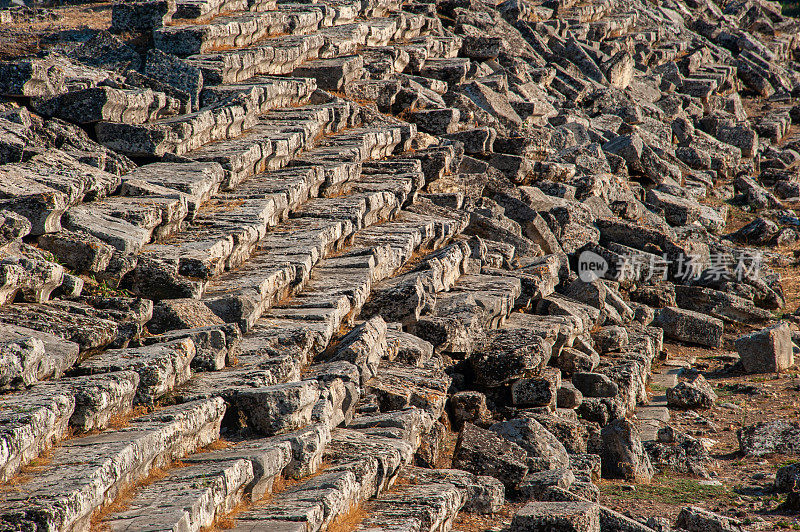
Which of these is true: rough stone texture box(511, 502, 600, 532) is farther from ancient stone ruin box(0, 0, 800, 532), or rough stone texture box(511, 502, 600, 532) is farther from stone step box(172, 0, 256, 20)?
stone step box(172, 0, 256, 20)

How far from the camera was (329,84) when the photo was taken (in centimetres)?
1444

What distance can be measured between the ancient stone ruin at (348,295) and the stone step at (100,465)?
0.02 m

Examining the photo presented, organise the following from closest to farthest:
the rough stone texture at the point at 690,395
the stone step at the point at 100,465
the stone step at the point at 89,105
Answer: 1. the stone step at the point at 100,465
2. the stone step at the point at 89,105
3. the rough stone texture at the point at 690,395

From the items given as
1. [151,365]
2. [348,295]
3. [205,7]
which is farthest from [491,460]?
[205,7]

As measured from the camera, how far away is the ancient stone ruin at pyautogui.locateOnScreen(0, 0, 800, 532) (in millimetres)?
5836

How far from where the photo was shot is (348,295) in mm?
8867

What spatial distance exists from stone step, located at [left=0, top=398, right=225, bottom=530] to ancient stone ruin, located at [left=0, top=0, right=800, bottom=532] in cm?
2

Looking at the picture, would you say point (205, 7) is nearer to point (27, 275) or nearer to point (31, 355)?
point (27, 275)

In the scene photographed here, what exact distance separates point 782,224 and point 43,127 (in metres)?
16.3

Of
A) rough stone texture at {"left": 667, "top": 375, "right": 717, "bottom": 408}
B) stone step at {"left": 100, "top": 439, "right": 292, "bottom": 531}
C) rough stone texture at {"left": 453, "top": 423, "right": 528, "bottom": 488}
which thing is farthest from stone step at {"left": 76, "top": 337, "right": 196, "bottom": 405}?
rough stone texture at {"left": 667, "top": 375, "right": 717, "bottom": 408}

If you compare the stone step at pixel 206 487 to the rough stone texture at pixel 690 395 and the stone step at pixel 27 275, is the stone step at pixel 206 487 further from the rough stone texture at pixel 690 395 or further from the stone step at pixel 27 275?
the rough stone texture at pixel 690 395

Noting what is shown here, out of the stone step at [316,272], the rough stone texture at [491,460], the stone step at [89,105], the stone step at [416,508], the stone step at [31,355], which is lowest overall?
the stone step at [416,508]

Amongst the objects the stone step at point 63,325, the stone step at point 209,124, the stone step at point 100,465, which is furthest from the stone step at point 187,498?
the stone step at point 209,124

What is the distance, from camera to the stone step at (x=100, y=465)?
4.38 meters
